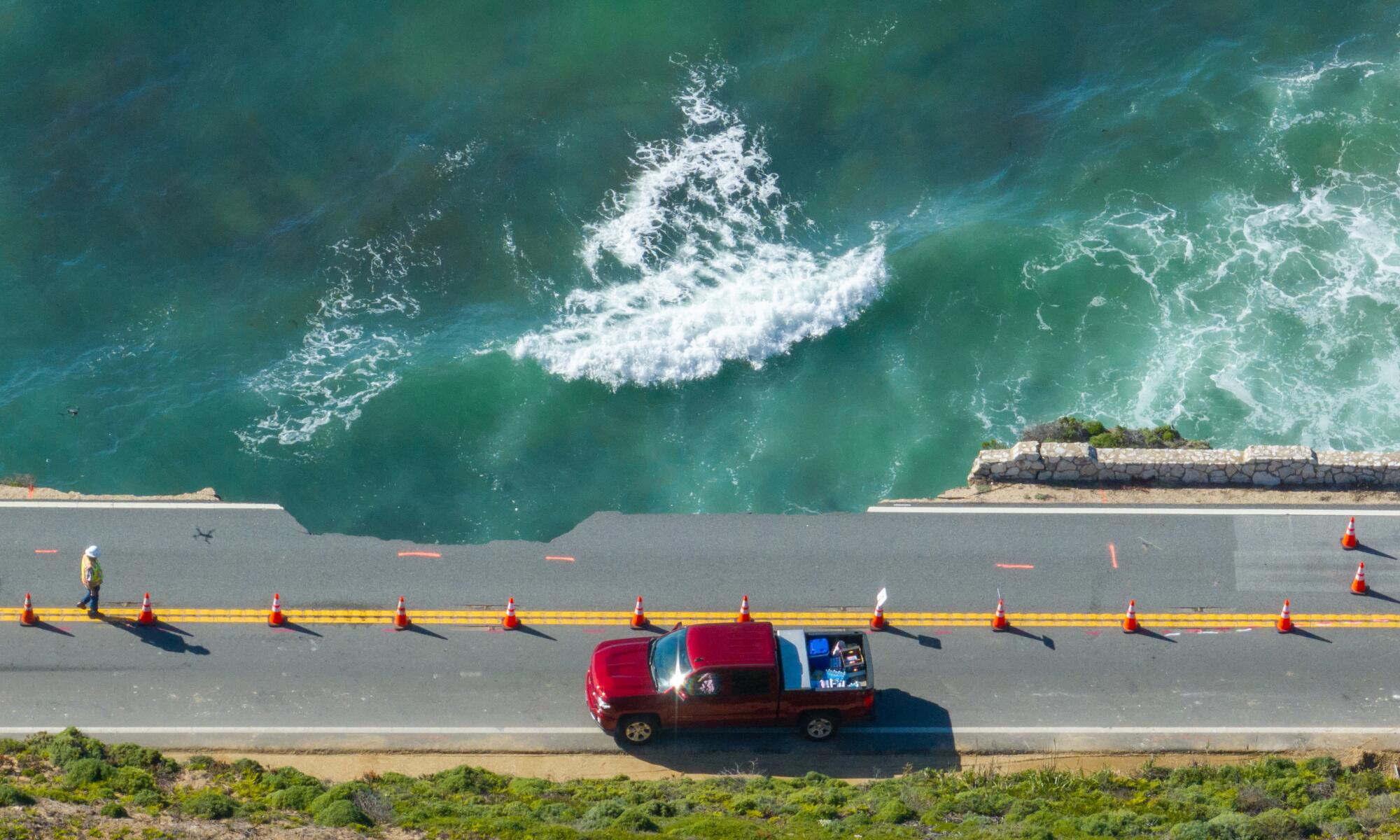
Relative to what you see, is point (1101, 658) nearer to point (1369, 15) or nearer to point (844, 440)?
point (844, 440)

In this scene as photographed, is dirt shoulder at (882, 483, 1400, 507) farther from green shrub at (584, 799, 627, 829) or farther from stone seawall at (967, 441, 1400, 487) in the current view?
green shrub at (584, 799, 627, 829)

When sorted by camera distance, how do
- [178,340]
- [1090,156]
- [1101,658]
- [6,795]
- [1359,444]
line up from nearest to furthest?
[6,795] < [1101,658] < [1359,444] < [178,340] < [1090,156]

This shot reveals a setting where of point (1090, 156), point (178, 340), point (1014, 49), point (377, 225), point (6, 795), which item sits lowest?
point (6, 795)

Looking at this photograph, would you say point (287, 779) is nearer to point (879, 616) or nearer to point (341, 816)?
point (341, 816)

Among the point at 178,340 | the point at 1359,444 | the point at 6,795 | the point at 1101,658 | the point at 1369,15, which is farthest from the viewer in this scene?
the point at 1369,15

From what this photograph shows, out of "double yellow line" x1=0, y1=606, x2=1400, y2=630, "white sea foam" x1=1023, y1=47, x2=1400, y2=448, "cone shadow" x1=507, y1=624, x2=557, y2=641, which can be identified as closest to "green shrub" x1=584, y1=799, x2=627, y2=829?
"cone shadow" x1=507, y1=624, x2=557, y2=641

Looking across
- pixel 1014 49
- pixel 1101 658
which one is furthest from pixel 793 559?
pixel 1014 49

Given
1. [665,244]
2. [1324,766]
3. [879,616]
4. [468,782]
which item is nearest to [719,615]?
[879,616]
